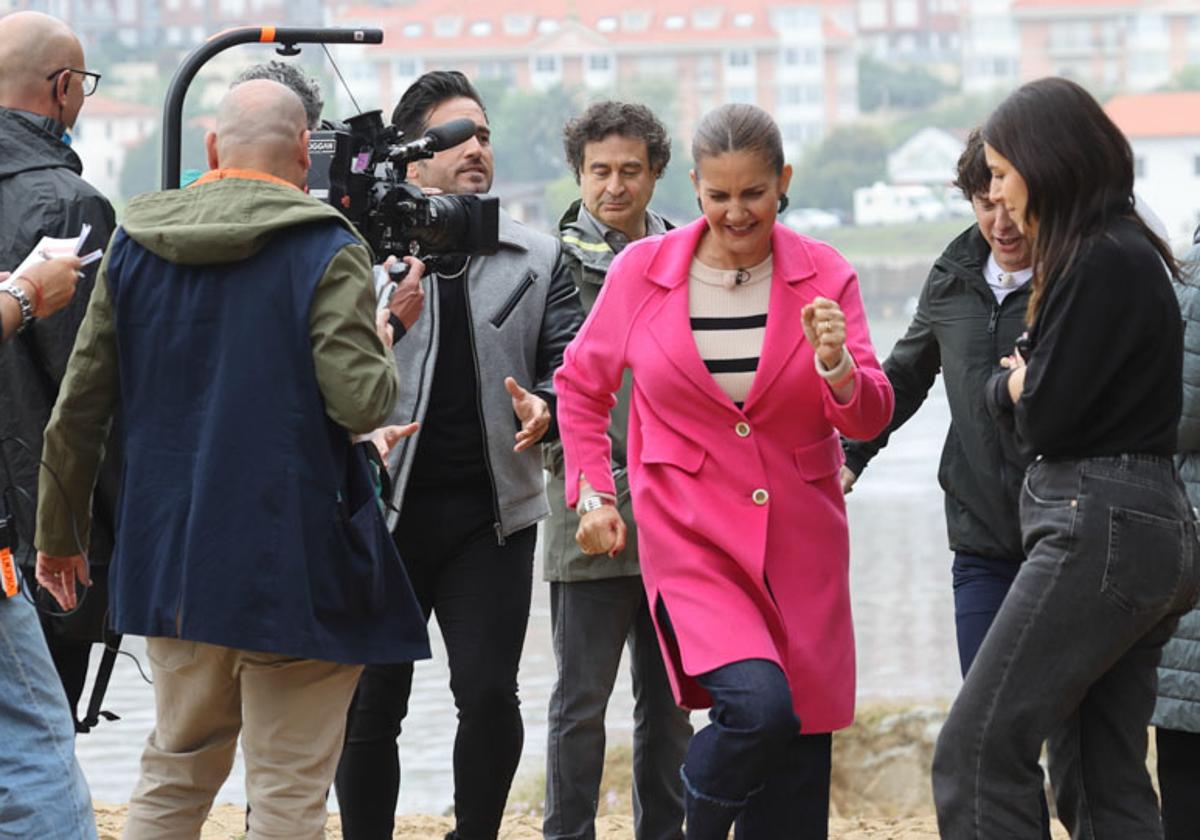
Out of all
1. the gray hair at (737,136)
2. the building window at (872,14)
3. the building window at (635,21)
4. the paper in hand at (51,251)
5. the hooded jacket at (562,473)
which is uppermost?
the gray hair at (737,136)

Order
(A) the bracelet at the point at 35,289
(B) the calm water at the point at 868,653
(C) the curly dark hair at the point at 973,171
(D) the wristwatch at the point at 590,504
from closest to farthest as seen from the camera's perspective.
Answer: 1. (A) the bracelet at the point at 35,289
2. (D) the wristwatch at the point at 590,504
3. (C) the curly dark hair at the point at 973,171
4. (B) the calm water at the point at 868,653

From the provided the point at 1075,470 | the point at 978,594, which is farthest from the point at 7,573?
the point at 978,594

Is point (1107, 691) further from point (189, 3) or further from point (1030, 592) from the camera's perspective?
point (189, 3)

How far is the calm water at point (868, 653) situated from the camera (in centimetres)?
1678

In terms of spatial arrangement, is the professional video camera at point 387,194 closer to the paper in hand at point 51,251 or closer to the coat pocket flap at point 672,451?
the paper in hand at point 51,251

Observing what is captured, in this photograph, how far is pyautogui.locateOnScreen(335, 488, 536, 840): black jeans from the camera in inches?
154

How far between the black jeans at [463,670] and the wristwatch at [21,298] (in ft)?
3.36

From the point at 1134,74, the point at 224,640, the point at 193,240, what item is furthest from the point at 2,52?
the point at 1134,74

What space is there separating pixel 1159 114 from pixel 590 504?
8398 cm

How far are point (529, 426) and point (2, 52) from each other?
1253mm

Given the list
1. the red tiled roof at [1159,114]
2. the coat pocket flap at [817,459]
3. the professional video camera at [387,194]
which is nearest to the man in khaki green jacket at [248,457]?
the professional video camera at [387,194]

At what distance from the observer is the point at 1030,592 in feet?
10.1

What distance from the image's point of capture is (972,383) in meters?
3.78

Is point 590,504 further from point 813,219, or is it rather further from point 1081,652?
point 813,219
